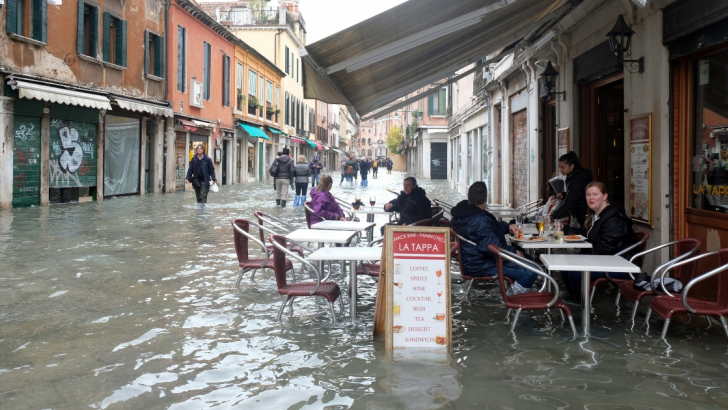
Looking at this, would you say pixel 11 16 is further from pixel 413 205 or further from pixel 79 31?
pixel 413 205

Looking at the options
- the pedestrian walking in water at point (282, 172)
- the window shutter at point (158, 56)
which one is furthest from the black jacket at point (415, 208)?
the window shutter at point (158, 56)

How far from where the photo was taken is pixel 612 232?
5.45 m

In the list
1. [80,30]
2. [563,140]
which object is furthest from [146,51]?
[563,140]

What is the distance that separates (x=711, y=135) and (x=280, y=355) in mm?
4162

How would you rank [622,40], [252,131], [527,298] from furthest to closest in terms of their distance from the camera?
[252,131] < [622,40] < [527,298]

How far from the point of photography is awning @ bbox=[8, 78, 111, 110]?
546 inches

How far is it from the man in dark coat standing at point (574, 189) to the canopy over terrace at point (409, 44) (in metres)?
1.65

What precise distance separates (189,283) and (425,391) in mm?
3760

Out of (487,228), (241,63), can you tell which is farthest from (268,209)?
(241,63)

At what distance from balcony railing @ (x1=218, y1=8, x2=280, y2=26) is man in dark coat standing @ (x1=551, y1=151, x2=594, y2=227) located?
36491 mm

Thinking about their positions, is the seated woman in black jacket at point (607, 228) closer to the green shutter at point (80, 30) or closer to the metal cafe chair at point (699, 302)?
the metal cafe chair at point (699, 302)

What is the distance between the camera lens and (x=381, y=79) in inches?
299

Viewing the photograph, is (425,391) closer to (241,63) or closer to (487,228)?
(487,228)

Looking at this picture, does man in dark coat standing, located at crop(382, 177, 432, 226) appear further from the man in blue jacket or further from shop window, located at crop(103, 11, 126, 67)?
shop window, located at crop(103, 11, 126, 67)
